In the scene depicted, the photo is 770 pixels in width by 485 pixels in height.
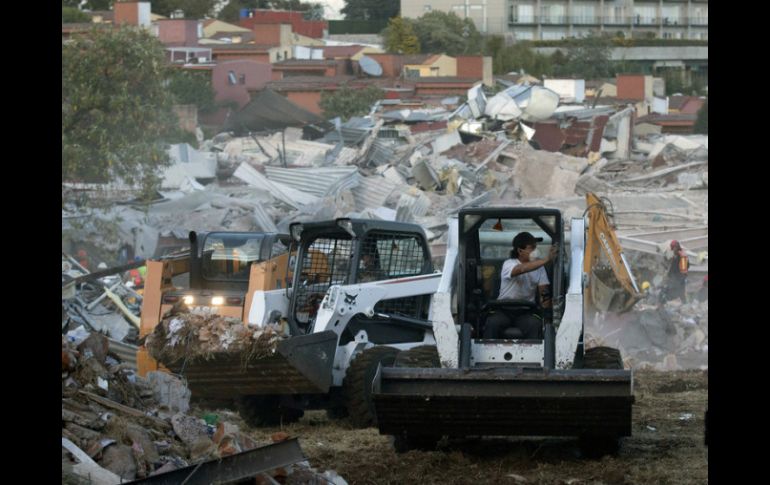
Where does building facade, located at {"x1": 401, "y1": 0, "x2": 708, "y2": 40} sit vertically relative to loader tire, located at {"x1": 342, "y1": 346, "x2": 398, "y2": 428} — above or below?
above

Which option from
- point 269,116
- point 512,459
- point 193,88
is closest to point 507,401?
point 512,459

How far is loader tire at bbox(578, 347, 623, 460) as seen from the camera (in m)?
10.8

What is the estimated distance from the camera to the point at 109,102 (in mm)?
36750

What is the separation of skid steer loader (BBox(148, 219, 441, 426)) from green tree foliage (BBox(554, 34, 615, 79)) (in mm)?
70957

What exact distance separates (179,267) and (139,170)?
2480 centimetres

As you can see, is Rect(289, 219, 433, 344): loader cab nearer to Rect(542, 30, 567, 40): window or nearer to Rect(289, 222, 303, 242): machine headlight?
Rect(289, 222, 303, 242): machine headlight

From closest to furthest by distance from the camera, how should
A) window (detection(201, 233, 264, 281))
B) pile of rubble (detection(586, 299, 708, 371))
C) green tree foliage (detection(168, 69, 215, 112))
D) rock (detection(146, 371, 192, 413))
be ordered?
rock (detection(146, 371, 192, 413)) < window (detection(201, 233, 264, 281)) < pile of rubble (detection(586, 299, 708, 371)) < green tree foliage (detection(168, 69, 215, 112))

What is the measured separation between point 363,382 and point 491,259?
6.50ft

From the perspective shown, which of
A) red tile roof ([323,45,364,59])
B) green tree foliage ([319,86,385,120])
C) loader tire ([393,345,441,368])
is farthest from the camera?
red tile roof ([323,45,364,59])

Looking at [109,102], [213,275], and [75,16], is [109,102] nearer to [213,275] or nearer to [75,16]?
[213,275]

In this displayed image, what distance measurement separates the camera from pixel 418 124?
55.9 m

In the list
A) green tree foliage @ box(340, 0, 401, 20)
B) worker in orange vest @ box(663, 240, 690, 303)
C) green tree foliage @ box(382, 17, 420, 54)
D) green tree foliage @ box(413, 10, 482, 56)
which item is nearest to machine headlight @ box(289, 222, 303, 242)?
worker in orange vest @ box(663, 240, 690, 303)

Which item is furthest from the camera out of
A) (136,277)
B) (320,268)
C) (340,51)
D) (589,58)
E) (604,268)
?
(589,58)

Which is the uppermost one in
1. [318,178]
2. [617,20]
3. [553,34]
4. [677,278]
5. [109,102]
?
[617,20]
